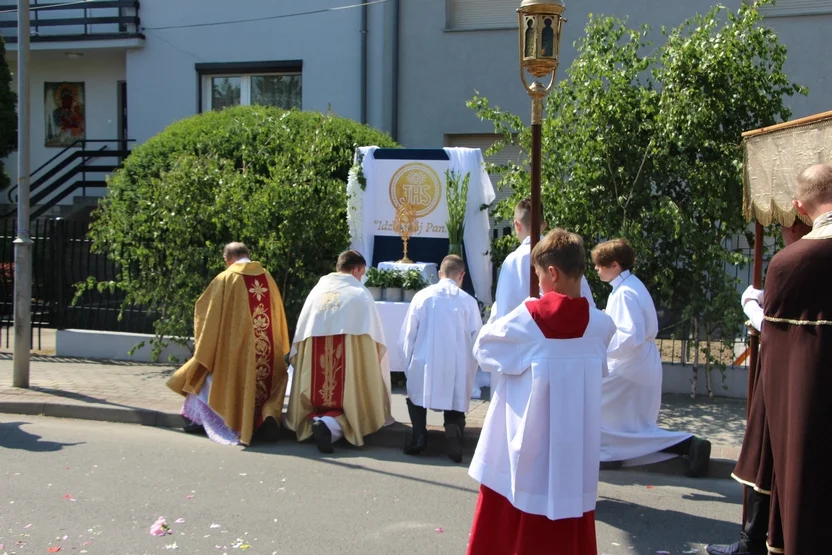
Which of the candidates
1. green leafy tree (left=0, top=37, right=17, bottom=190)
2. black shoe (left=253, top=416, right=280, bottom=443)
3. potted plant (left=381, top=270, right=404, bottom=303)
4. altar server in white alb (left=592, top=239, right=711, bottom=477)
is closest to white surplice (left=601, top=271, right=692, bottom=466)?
altar server in white alb (left=592, top=239, right=711, bottom=477)

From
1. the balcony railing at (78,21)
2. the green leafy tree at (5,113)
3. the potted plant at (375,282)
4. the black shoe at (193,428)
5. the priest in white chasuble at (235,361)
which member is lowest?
the black shoe at (193,428)

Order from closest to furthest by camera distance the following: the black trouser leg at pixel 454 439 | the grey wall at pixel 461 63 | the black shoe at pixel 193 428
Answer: the black trouser leg at pixel 454 439
the black shoe at pixel 193 428
the grey wall at pixel 461 63

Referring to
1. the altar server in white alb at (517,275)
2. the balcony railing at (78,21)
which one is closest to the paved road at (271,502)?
the altar server in white alb at (517,275)

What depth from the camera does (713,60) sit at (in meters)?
8.24

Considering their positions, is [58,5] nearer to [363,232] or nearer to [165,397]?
[363,232]

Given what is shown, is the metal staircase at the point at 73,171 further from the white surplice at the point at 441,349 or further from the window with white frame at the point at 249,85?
the white surplice at the point at 441,349

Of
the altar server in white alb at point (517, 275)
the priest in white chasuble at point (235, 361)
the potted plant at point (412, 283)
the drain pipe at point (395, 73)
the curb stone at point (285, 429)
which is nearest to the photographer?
the altar server in white alb at point (517, 275)

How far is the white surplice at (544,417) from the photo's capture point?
3.80m

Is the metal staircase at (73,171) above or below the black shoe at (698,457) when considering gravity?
above

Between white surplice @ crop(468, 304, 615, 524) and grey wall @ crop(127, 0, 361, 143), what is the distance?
43.7ft

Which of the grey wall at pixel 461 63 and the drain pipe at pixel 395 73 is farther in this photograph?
the drain pipe at pixel 395 73

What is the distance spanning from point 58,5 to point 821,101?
15.3m

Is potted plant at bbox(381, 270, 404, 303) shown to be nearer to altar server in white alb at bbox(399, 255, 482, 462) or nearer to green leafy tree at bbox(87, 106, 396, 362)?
green leafy tree at bbox(87, 106, 396, 362)

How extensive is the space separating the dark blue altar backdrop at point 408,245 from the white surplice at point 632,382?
15.0 feet
